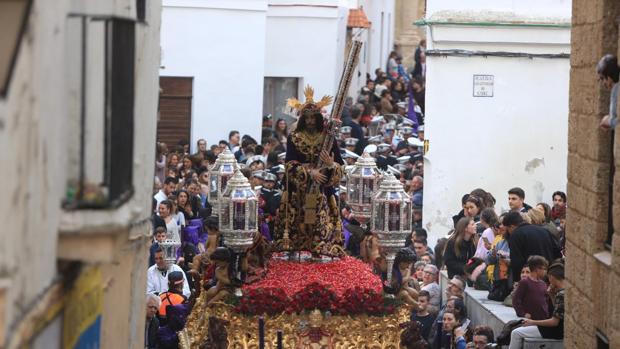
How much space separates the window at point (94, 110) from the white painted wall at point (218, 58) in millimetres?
20306

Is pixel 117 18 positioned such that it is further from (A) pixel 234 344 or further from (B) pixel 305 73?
(B) pixel 305 73

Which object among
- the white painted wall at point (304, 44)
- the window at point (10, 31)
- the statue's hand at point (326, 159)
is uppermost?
the white painted wall at point (304, 44)

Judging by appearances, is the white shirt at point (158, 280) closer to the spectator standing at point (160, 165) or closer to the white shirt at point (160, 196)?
the white shirt at point (160, 196)

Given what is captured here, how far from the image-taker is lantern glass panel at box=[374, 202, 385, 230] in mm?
15414

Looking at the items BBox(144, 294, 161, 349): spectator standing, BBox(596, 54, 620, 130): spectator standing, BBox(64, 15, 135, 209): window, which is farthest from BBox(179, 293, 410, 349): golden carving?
BBox(64, 15, 135, 209): window

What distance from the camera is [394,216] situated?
1544cm

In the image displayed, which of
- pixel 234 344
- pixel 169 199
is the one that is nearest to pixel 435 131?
pixel 169 199

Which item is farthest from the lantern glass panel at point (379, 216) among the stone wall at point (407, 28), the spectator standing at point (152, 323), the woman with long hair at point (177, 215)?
the stone wall at point (407, 28)

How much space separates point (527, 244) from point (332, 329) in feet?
7.61

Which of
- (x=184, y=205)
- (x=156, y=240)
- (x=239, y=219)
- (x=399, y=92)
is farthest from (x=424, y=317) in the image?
(x=399, y=92)

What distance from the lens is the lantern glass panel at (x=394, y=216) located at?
1542cm

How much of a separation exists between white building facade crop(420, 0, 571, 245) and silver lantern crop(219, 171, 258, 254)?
25.5ft

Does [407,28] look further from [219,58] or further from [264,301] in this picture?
[264,301]

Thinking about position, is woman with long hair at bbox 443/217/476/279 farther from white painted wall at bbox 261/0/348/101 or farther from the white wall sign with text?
white painted wall at bbox 261/0/348/101
